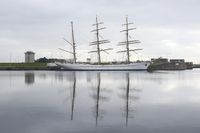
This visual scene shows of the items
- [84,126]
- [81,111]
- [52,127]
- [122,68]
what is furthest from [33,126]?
[122,68]

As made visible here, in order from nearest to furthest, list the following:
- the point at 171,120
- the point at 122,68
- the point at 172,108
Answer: the point at 171,120 < the point at 172,108 < the point at 122,68

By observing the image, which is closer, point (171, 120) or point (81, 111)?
point (171, 120)

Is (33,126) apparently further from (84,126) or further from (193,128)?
(193,128)

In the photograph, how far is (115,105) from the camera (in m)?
27.8

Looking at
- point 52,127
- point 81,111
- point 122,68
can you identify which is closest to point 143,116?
point 81,111

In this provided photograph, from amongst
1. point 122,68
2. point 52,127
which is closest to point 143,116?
point 52,127

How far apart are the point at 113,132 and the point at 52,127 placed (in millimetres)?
3318

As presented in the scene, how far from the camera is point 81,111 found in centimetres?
2450

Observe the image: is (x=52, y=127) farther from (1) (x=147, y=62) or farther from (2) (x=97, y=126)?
(1) (x=147, y=62)

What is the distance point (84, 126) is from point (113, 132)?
2.11m

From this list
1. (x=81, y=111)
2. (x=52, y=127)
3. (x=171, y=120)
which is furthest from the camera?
(x=81, y=111)

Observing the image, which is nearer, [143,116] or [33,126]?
[33,126]

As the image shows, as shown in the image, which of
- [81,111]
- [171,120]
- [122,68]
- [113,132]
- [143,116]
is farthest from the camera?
[122,68]

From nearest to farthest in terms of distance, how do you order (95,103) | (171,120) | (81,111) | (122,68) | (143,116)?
(171,120) → (143,116) → (81,111) → (95,103) → (122,68)
